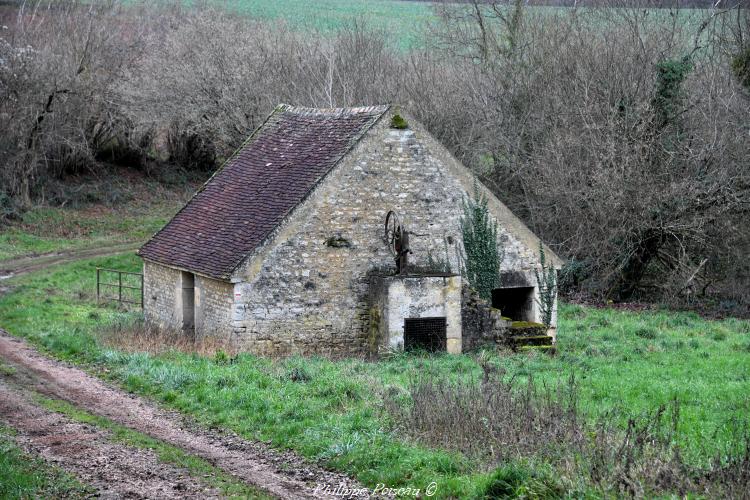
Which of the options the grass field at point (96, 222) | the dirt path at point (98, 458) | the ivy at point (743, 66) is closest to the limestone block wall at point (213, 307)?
the dirt path at point (98, 458)

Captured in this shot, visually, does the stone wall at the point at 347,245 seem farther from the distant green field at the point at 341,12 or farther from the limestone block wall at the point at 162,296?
the distant green field at the point at 341,12

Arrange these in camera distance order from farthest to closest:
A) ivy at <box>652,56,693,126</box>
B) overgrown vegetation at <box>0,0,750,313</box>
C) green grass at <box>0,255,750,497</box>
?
ivy at <box>652,56,693,126</box> → overgrown vegetation at <box>0,0,750,313</box> → green grass at <box>0,255,750,497</box>

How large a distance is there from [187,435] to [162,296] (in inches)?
409

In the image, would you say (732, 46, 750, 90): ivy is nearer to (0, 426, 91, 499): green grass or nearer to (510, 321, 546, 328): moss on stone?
(510, 321, 546, 328): moss on stone

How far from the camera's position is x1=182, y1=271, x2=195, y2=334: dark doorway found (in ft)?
70.4

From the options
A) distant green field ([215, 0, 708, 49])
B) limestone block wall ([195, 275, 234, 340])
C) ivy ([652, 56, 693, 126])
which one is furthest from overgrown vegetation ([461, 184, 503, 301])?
distant green field ([215, 0, 708, 49])

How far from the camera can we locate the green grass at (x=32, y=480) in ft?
33.0

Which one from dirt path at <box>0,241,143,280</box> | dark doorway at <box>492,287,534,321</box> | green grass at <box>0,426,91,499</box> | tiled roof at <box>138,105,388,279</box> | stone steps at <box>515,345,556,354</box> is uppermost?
tiled roof at <box>138,105,388,279</box>

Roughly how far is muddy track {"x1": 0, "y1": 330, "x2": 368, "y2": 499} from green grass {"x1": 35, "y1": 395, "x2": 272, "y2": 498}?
12cm

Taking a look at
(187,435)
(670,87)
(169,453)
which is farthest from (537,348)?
(670,87)

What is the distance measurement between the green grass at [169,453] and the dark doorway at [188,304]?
22.7 ft

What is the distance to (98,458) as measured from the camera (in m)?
11.5

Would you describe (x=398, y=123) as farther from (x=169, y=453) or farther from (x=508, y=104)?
(x=508, y=104)

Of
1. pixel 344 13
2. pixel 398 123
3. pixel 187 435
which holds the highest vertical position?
pixel 344 13
